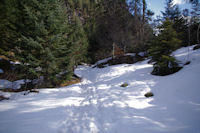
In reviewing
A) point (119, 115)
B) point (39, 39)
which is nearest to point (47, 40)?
→ point (39, 39)

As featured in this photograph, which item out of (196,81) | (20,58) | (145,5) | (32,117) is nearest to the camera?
(32,117)

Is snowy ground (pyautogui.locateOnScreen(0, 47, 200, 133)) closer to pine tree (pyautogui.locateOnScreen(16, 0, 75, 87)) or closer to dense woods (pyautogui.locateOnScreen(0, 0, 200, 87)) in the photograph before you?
dense woods (pyautogui.locateOnScreen(0, 0, 200, 87))

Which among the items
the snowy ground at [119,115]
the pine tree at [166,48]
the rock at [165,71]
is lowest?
the snowy ground at [119,115]

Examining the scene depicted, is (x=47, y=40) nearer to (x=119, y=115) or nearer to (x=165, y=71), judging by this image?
(x=119, y=115)

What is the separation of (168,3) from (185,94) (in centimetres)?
2206

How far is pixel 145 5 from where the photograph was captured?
47.1ft

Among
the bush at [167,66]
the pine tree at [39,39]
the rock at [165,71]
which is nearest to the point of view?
the pine tree at [39,39]

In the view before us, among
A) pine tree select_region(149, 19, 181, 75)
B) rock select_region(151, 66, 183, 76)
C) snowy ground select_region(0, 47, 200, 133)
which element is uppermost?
pine tree select_region(149, 19, 181, 75)

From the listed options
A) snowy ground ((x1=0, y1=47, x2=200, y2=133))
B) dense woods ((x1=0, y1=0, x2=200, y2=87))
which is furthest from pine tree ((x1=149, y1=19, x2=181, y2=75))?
snowy ground ((x1=0, y1=47, x2=200, y2=133))

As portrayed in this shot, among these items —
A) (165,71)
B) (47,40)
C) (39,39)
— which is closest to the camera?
(39,39)

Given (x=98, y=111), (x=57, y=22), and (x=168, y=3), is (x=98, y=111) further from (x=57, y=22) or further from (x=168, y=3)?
(x=168, y=3)

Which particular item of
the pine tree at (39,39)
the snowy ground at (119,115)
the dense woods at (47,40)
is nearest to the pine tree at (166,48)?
the dense woods at (47,40)

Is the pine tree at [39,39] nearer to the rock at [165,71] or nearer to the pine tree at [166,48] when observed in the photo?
the pine tree at [166,48]

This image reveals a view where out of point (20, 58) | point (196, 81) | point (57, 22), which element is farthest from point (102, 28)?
point (196, 81)
